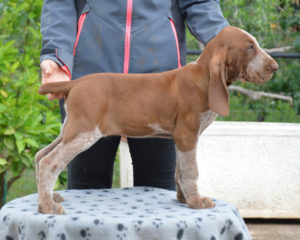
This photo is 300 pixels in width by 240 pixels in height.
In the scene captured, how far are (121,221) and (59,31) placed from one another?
2.87 feet

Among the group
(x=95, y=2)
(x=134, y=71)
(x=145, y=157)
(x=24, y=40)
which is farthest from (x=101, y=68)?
(x=24, y=40)

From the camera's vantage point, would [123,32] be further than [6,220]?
Yes

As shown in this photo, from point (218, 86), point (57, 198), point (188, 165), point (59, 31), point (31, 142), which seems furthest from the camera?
point (31, 142)

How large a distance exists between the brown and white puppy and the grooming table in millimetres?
73

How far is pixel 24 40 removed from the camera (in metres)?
4.05

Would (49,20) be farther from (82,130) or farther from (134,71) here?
(82,130)

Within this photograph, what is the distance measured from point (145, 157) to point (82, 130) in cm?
55

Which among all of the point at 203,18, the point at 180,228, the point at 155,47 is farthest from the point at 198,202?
the point at 203,18

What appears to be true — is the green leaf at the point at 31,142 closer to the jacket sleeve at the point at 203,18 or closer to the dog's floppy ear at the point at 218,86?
the jacket sleeve at the point at 203,18

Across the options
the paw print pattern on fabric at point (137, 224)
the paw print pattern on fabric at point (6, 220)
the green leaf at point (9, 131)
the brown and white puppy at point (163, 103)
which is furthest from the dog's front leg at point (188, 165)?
the green leaf at point (9, 131)

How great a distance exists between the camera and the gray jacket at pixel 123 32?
206cm

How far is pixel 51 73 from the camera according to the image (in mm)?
1900

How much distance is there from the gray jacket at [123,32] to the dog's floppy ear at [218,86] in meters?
0.39

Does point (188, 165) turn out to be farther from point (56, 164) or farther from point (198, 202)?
point (56, 164)
